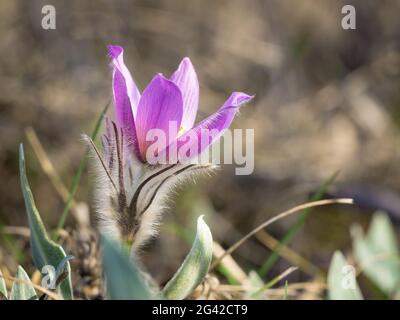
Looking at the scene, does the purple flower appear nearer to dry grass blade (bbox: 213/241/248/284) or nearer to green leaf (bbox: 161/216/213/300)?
green leaf (bbox: 161/216/213/300)

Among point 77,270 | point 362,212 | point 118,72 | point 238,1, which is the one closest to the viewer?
point 118,72

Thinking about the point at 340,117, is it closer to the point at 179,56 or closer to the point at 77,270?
the point at 179,56

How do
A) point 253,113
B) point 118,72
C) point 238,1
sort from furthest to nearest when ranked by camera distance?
1. point 238,1
2. point 253,113
3. point 118,72

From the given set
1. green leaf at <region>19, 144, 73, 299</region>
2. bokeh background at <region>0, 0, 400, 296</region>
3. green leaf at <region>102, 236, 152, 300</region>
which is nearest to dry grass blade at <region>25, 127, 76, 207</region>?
bokeh background at <region>0, 0, 400, 296</region>

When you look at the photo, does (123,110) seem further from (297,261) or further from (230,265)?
(297,261)

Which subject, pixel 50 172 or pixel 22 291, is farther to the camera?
pixel 50 172

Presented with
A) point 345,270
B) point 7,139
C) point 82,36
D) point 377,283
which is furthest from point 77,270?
point 82,36

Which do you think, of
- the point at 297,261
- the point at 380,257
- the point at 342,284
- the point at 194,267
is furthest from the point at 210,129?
the point at 297,261
